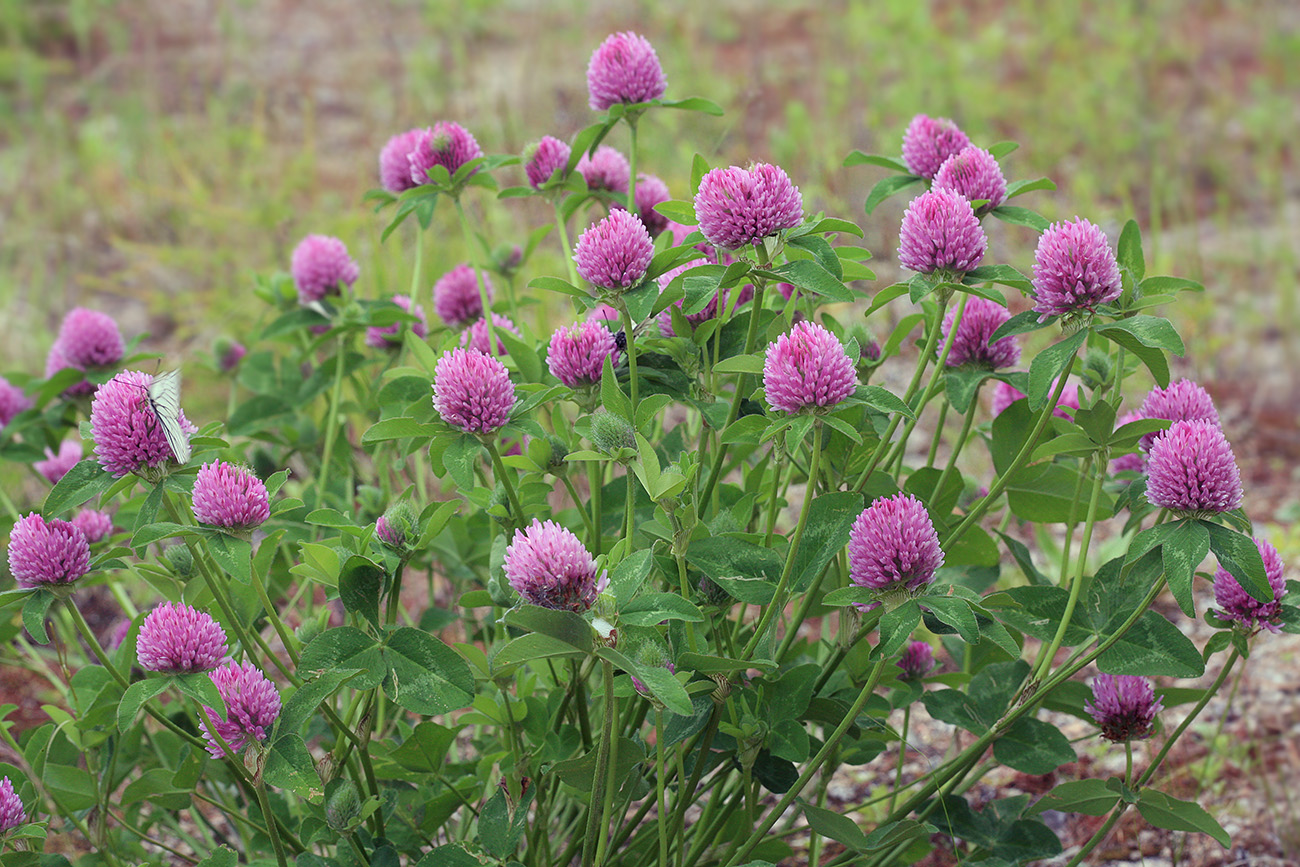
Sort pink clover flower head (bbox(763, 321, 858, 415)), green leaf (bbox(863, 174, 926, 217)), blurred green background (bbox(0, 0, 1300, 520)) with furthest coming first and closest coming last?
blurred green background (bbox(0, 0, 1300, 520)) → green leaf (bbox(863, 174, 926, 217)) → pink clover flower head (bbox(763, 321, 858, 415))

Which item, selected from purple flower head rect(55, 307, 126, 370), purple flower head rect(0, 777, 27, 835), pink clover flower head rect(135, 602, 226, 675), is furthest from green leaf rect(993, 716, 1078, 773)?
purple flower head rect(55, 307, 126, 370)

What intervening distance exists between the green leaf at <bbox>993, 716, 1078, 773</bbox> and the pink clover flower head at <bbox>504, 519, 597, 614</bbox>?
677 millimetres

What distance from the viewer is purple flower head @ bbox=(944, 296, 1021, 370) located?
4.87 feet

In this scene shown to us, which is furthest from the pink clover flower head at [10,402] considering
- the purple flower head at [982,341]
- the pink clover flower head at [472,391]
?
the purple flower head at [982,341]

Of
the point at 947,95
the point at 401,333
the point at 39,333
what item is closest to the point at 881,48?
the point at 947,95

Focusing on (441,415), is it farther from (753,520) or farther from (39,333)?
(39,333)

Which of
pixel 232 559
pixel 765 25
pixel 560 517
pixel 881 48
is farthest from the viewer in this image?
pixel 765 25

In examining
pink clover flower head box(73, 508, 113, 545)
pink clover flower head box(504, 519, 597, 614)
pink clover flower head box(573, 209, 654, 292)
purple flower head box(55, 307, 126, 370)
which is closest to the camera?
pink clover flower head box(504, 519, 597, 614)

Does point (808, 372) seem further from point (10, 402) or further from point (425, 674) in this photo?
point (10, 402)

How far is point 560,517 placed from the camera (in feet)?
5.24

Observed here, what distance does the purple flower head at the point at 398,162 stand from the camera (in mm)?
1759

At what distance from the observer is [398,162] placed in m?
1.76

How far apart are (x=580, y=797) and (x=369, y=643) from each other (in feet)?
0.99

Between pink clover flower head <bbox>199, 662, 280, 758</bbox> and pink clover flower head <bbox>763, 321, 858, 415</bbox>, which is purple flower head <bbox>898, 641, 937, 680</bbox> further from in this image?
pink clover flower head <bbox>199, 662, 280, 758</bbox>
